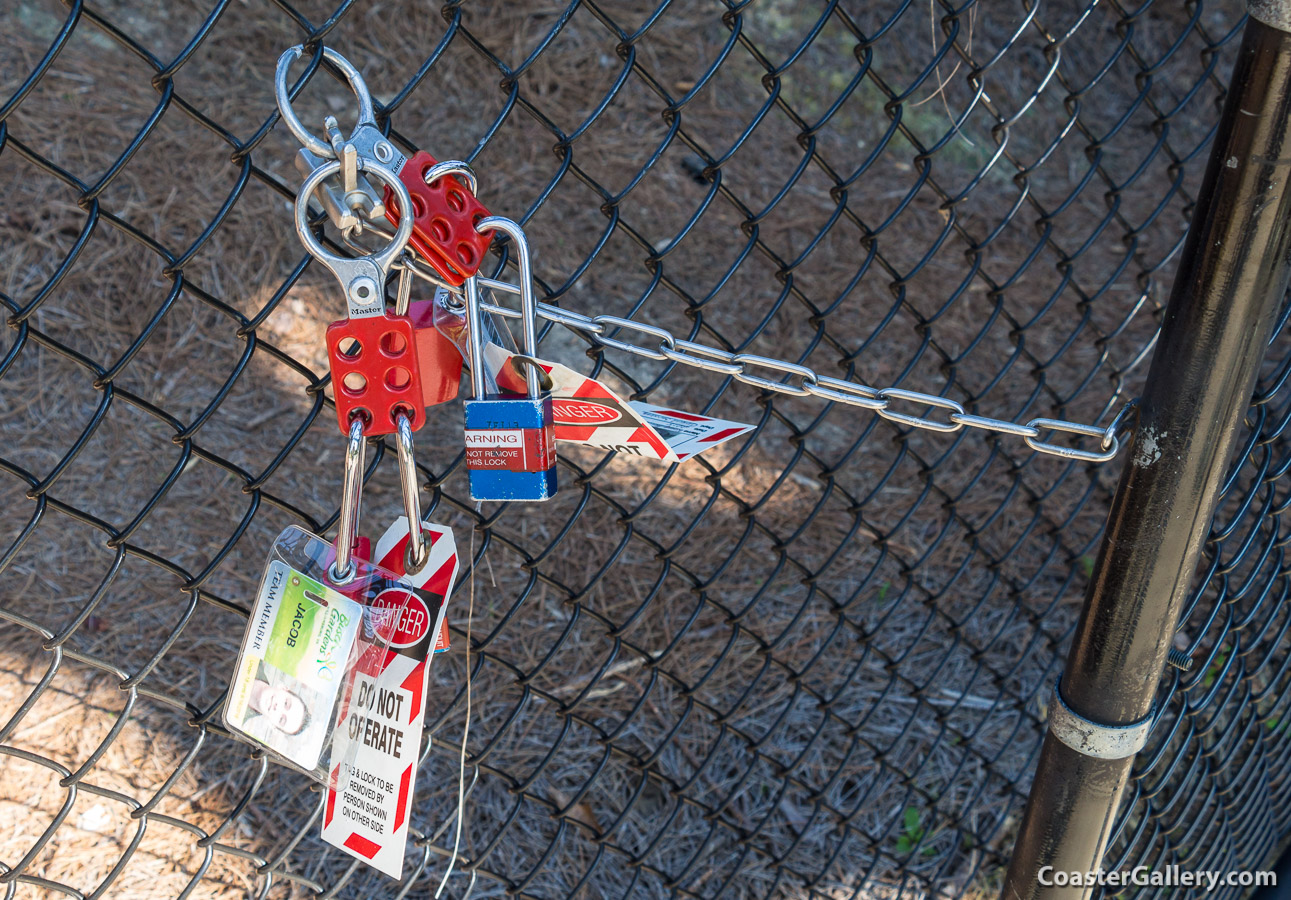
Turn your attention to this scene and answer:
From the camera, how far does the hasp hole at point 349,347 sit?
2.63 feet

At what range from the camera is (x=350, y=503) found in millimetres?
846

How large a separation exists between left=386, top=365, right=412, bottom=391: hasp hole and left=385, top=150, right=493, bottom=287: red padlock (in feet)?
0.36

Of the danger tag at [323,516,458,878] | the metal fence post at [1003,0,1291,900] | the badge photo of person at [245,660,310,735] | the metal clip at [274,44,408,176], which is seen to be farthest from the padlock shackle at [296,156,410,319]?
the metal fence post at [1003,0,1291,900]

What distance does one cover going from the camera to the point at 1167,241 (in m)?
3.66

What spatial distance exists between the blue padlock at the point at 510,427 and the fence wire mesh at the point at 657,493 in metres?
0.28

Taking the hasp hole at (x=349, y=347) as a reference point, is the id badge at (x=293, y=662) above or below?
below

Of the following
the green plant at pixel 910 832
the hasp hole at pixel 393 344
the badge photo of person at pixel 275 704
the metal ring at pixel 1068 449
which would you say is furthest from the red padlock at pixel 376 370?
the green plant at pixel 910 832

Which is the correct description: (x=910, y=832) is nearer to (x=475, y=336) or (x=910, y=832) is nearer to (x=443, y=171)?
(x=475, y=336)

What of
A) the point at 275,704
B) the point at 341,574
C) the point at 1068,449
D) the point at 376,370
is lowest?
the point at 275,704

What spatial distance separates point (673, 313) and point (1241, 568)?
1901mm

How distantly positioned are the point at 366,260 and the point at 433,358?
13 cm

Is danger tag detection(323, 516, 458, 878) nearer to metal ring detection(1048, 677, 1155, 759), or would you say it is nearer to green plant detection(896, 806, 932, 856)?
metal ring detection(1048, 677, 1155, 759)

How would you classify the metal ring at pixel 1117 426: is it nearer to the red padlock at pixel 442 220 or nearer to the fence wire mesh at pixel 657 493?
the fence wire mesh at pixel 657 493

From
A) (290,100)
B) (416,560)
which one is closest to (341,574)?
(416,560)
